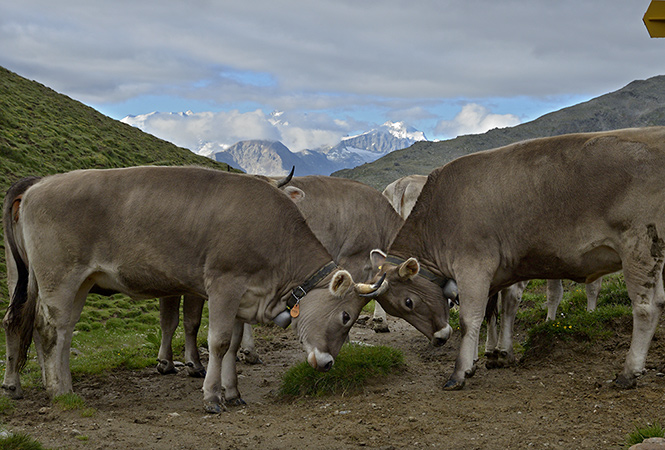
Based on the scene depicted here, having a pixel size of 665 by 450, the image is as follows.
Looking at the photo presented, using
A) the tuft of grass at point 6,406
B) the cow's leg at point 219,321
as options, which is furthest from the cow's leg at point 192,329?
the tuft of grass at point 6,406

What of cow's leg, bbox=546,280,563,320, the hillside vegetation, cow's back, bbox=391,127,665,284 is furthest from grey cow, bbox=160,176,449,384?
the hillside vegetation

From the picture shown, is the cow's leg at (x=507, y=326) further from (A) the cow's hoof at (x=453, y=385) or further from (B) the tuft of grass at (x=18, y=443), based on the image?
(B) the tuft of grass at (x=18, y=443)

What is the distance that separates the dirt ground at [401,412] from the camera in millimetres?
5562

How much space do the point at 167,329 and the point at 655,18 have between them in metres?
7.55

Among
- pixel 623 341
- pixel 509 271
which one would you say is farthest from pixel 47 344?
pixel 623 341

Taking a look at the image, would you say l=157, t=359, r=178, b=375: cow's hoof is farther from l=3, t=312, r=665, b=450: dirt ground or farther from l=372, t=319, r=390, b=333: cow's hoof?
l=372, t=319, r=390, b=333: cow's hoof

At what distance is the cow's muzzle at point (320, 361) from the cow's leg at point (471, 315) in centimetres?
148

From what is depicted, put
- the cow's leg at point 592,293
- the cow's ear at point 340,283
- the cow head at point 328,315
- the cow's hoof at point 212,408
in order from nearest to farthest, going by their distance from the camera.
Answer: the cow's hoof at point 212,408 < the cow's ear at point 340,283 < the cow head at point 328,315 < the cow's leg at point 592,293

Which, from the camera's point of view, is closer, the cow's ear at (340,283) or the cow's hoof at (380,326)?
the cow's ear at (340,283)

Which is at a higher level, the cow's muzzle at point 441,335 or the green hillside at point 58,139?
the green hillside at point 58,139

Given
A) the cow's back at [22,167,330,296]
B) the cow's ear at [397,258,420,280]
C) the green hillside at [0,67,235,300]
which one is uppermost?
the green hillside at [0,67,235,300]

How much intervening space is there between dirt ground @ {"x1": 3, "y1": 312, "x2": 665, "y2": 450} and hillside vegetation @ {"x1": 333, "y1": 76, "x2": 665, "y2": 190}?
6645 centimetres

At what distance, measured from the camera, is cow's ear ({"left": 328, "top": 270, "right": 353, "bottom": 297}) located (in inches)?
290

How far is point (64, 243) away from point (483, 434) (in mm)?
5421
